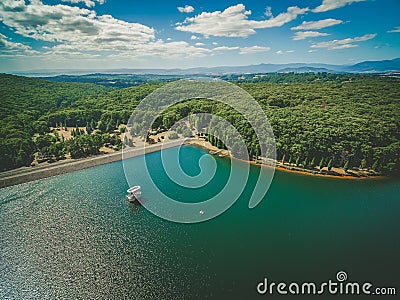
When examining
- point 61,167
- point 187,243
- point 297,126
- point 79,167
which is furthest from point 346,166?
point 61,167

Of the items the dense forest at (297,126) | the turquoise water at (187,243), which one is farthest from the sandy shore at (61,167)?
the dense forest at (297,126)

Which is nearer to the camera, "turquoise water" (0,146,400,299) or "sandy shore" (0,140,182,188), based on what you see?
A: "turquoise water" (0,146,400,299)

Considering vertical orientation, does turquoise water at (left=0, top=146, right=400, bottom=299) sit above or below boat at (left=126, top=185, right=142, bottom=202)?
below

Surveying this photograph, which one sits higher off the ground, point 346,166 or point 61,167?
point 346,166

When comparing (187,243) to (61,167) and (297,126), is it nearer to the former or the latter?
(61,167)

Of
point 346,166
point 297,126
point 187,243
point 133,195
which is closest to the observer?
point 187,243

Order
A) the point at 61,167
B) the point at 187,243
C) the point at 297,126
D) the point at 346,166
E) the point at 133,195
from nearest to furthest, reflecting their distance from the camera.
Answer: the point at 187,243 < the point at 133,195 < the point at 346,166 < the point at 61,167 < the point at 297,126

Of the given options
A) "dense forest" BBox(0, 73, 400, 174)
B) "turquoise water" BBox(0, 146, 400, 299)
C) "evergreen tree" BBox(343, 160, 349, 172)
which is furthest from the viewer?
"dense forest" BBox(0, 73, 400, 174)

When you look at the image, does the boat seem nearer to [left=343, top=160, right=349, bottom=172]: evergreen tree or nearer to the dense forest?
the dense forest

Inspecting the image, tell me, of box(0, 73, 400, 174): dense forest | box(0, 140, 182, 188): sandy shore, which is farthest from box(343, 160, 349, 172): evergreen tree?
box(0, 140, 182, 188): sandy shore
